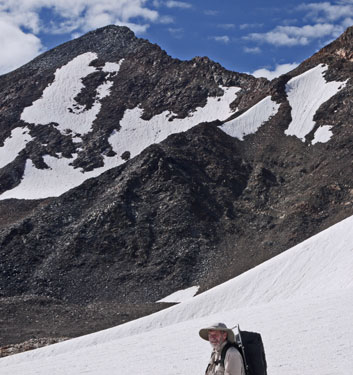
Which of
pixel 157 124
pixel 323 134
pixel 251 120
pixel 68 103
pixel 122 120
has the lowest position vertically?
pixel 323 134

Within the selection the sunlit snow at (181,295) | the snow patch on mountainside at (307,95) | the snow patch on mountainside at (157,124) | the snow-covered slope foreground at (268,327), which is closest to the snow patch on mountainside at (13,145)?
the snow patch on mountainside at (157,124)

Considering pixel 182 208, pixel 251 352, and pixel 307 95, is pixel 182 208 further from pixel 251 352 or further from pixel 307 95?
pixel 251 352

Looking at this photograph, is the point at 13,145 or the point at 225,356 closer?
the point at 225,356

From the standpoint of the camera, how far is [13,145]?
293ft

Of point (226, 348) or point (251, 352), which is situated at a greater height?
point (226, 348)

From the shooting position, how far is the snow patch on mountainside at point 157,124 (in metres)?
83.8

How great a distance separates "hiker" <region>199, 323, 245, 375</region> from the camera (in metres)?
6.54

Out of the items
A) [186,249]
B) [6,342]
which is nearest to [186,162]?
[186,249]

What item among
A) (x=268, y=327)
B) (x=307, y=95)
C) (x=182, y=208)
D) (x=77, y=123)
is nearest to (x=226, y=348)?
(x=268, y=327)

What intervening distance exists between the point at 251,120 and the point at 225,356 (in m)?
69.9

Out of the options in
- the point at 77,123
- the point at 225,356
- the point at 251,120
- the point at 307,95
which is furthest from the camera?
the point at 77,123

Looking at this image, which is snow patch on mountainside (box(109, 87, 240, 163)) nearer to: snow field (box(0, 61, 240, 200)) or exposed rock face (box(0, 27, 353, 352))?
snow field (box(0, 61, 240, 200))

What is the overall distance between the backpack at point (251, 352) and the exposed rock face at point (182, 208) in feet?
103

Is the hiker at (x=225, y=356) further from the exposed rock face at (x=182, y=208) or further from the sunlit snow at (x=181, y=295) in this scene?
the sunlit snow at (x=181, y=295)
